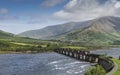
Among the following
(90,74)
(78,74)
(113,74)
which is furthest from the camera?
(78,74)

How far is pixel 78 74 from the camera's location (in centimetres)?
13925

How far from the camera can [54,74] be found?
14088 cm

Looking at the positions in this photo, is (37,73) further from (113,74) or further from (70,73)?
(113,74)

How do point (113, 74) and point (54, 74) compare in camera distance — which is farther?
point (54, 74)

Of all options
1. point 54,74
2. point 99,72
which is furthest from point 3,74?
point 99,72

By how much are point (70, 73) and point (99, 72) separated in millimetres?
69747

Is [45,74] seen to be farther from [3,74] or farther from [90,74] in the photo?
[90,74]

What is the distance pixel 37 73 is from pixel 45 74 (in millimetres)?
5511

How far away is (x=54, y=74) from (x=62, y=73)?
196 inches

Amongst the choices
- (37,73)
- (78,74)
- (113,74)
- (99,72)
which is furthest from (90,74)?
(37,73)

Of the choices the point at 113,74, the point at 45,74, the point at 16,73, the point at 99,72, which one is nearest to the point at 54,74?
the point at 45,74

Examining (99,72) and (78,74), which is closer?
(99,72)

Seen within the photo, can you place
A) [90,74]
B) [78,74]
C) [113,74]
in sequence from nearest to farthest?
[90,74]
[113,74]
[78,74]

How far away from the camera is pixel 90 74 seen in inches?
2886
